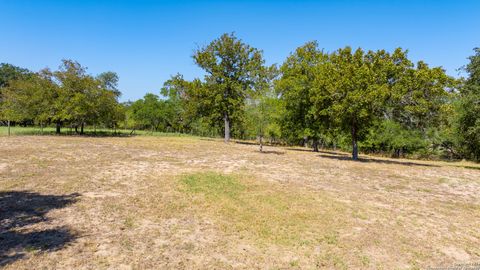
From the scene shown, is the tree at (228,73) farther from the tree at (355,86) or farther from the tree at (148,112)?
the tree at (148,112)

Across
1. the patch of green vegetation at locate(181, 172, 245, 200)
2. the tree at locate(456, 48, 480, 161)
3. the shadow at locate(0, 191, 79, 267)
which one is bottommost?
the shadow at locate(0, 191, 79, 267)

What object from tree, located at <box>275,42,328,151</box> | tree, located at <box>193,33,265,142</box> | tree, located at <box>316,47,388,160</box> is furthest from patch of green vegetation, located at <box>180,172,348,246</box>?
tree, located at <box>193,33,265,142</box>

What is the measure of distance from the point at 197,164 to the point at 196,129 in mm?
63030

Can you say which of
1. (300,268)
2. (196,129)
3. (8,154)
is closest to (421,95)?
(300,268)

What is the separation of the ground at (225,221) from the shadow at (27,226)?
0.03 metres

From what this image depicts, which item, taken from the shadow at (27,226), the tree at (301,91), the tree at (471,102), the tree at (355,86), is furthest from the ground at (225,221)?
the tree at (301,91)

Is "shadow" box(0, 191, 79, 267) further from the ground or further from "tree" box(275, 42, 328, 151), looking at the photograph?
"tree" box(275, 42, 328, 151)

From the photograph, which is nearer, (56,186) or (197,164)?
(56,186)

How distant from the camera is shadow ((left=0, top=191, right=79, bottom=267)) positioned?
19.6 feet

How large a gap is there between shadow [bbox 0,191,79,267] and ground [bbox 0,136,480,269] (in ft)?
0.09

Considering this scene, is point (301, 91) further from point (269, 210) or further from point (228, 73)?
point (269, 210)

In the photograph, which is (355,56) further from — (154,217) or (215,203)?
(154,217)

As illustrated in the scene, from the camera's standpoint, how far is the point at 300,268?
5746 mm

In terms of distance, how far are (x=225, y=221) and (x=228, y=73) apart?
115ft
